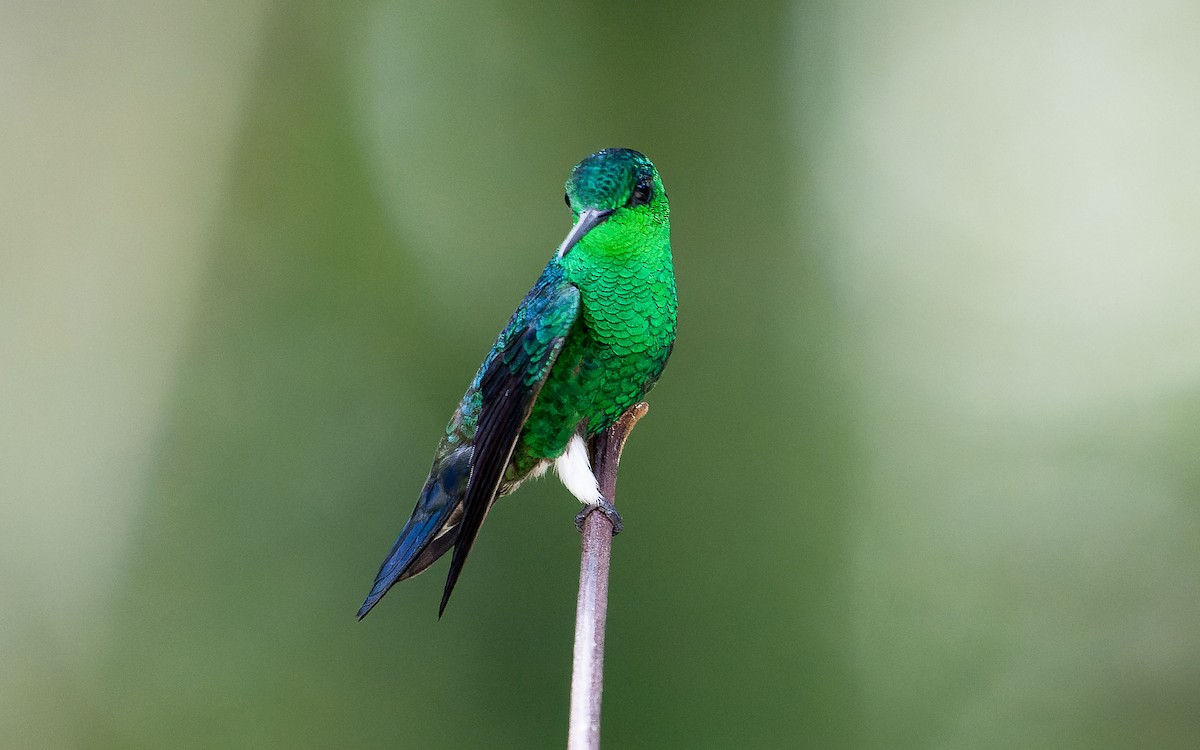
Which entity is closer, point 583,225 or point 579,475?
point 583,225

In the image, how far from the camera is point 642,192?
6.18 ft

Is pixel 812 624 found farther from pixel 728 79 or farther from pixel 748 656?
pixel 728 79

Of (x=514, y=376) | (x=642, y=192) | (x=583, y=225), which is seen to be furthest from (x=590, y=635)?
(x=642, y=192)

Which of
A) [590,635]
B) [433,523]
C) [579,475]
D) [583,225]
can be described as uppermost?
[583,225]

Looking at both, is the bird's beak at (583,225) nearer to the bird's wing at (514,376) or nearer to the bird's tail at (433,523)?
the bird's wing at (514,376)

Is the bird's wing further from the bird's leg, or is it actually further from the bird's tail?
the bird's leg

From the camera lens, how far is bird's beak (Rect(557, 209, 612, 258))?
1735 millimetres

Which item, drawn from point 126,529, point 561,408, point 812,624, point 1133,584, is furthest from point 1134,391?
point 126,529

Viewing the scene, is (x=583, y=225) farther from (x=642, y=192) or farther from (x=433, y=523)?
(x=433, y=523)

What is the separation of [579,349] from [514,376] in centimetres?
16

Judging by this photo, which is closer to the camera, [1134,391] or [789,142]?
[1134,391]

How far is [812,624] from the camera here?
11.2 ft

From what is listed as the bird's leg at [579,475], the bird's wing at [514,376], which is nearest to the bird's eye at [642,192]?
the bird's wing at [514,376]

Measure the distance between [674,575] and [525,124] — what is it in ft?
6.27
